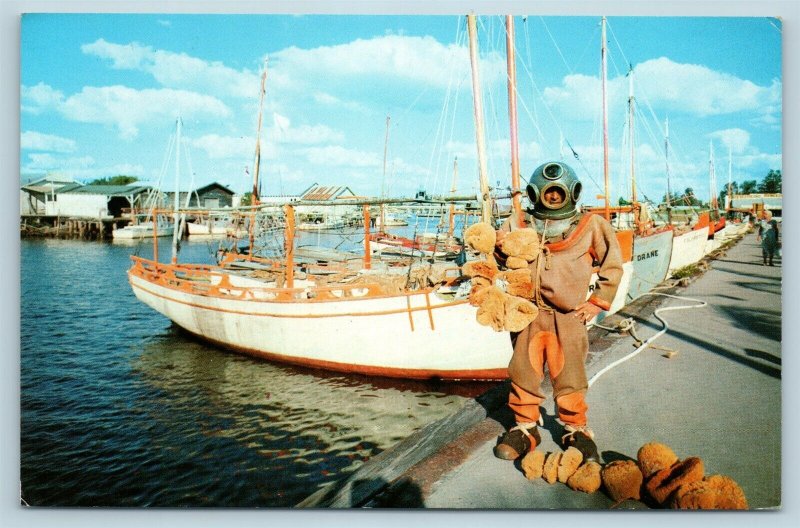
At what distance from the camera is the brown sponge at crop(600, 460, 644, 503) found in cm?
220

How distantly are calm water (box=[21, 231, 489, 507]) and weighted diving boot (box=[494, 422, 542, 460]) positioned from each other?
2.05 m

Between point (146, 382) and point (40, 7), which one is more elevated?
point (40, 7)

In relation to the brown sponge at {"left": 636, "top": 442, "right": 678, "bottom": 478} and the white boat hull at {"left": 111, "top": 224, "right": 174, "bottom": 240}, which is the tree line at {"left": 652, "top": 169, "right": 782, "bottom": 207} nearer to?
the brown sponge at {"left": 636, "top": 442, "right": 678, "bottom": 478}

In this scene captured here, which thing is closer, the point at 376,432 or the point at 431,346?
the point at 376,432

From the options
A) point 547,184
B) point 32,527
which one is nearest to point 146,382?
point 32,527

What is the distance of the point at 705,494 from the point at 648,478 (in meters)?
0.24

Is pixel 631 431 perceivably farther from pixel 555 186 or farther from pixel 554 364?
pixel 555 186

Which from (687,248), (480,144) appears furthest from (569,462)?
(687,248)

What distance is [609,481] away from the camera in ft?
7.29

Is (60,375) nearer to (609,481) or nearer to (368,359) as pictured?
(368,359)

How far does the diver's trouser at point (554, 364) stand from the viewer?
2.46 meters

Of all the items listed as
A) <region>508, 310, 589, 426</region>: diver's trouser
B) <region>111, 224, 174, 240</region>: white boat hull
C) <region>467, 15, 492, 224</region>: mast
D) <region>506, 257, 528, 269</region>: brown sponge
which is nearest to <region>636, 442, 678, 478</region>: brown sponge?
<region>508, 310, 589, 426</region>: diver's trouser

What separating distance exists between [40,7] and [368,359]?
14.6 ft

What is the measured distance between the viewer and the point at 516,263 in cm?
244
